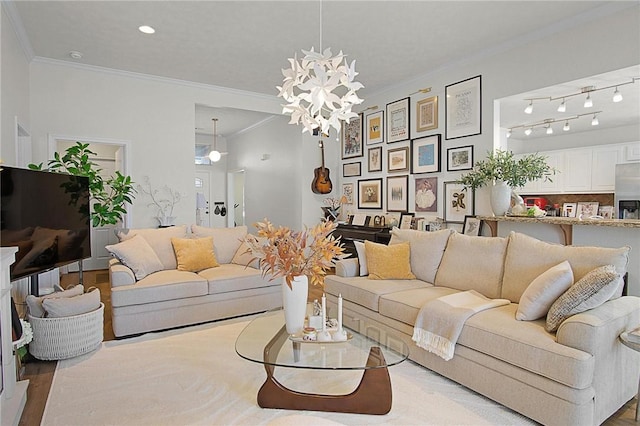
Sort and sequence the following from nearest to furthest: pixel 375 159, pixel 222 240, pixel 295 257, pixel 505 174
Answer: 1. pixel 295 257
2. pixel 505 174
3. pixel 222 240
4. pixel 375 159

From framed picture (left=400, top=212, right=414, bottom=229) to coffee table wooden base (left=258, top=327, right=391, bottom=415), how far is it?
11.4ft

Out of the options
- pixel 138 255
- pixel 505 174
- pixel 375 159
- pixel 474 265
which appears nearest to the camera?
pixel 474 265

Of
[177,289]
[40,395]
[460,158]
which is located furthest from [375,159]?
[40,395]

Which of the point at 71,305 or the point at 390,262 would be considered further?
the point at 390,262

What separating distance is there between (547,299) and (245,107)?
212 inches

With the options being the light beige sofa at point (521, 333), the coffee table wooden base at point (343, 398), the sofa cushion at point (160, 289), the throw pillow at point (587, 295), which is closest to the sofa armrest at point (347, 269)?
the light beige sofa at point (521, 333)

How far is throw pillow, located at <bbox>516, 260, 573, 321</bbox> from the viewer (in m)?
2.34

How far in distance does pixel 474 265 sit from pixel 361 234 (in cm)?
277

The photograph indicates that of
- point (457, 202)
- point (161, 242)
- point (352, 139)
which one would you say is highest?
point (352, 139)

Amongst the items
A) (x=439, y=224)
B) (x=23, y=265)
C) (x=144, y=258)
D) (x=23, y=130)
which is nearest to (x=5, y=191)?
(x=23, y=265)

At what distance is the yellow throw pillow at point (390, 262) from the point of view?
3621 millimetres

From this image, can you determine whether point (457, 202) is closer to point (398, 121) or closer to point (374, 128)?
point (398, 121)

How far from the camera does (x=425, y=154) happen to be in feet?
17.7

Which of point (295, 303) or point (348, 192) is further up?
point (348, 192)
